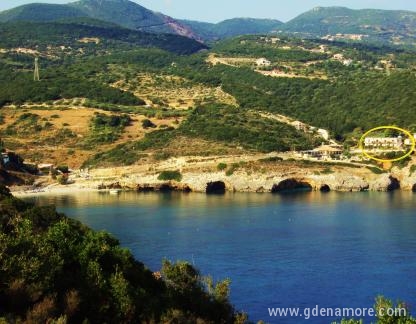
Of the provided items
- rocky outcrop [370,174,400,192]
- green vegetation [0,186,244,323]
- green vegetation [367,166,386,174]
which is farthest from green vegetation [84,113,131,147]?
green vegetation [0,186,244,323]

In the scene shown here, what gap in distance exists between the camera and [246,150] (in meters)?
80.9

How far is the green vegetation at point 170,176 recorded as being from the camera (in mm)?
75562

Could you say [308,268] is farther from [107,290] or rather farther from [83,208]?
[83,208]

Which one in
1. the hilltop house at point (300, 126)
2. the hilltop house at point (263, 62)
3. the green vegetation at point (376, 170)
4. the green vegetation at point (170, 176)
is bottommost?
the green vegetation at point (170, 176)

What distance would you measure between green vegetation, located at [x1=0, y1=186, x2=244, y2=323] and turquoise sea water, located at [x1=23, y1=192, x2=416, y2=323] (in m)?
7.58

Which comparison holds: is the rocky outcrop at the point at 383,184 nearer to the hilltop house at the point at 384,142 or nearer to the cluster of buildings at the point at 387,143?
the cluster of buildings at the point at 387,143

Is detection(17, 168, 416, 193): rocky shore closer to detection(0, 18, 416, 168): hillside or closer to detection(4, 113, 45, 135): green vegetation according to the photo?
detection(0, 18, 416, 168): hillside

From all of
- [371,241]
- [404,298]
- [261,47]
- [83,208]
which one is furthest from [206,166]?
[261,47]

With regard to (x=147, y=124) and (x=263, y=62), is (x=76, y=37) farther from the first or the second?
(x=147, y=124)

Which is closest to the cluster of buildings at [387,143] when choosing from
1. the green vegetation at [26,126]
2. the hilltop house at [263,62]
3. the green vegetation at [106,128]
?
the green vegetation at [106,128]

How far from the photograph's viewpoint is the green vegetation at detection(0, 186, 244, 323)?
20422mm

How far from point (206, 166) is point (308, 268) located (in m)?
36.3

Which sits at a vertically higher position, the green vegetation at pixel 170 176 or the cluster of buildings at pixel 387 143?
the cluster of buildings at pixel 387 143

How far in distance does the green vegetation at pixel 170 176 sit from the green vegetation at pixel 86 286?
157ft
